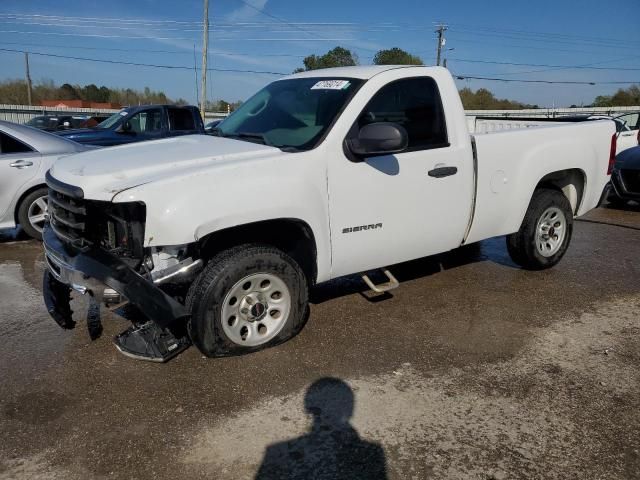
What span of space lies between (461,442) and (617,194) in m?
8.55

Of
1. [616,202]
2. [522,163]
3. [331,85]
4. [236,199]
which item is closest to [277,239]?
[236,199]

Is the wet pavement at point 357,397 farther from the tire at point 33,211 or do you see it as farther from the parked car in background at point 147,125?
the parked car in background at point 147,125

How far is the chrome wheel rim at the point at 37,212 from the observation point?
268 inches

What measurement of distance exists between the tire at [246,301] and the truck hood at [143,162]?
24.5 inches

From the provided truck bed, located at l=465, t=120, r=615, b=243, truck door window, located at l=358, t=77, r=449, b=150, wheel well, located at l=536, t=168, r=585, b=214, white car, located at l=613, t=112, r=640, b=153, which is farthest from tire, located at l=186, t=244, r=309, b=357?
white car, located at l=613, t=112, r=640, b=153

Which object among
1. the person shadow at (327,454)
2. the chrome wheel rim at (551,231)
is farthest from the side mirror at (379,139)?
the chrome wheel rim at (551,231)

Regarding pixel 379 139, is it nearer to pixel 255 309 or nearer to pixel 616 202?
pixel 255 309

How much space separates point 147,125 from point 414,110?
8.57 metres

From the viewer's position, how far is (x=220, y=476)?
2.54 metres

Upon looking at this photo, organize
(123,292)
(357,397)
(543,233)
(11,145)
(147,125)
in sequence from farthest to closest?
(147,125), (11,145), (543,233), (357,397), (123,292)

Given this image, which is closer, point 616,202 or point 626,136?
point 616,202

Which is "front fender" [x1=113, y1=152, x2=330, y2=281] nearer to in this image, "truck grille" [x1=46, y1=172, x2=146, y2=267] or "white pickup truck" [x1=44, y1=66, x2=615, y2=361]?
"white pickup truck" [x1=44, y1=66, x2=615, y2=361]

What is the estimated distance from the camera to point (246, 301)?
3639mm

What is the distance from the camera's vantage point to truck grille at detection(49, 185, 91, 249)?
11.0ft
